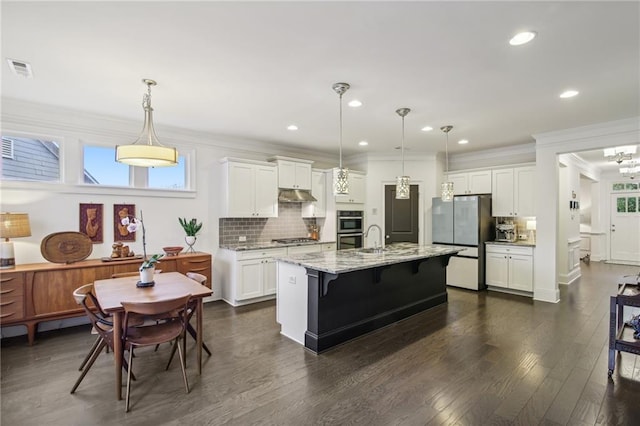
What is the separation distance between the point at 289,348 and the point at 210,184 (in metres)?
3.10

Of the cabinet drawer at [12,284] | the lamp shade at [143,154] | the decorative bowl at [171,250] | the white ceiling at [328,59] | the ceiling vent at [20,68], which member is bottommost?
the cabinet drawer at [12,284]

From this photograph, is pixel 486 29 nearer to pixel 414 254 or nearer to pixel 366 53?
pixel 366 53

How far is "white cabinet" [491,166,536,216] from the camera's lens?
5578 mm

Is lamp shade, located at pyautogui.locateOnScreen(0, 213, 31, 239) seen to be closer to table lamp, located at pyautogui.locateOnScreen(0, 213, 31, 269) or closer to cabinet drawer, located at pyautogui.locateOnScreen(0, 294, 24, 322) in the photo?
table lamp, located at pyautogui.locateOnScreen(0, 213, 31, 269)

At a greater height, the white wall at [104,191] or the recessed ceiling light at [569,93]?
the recessed ceiling light at [569,93]

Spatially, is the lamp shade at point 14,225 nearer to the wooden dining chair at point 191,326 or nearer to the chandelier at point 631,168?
the wooden dining chair at point 191,326

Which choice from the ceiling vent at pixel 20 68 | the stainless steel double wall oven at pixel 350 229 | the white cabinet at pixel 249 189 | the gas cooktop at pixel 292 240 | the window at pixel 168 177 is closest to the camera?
the ceiling vent at pixel 20 68

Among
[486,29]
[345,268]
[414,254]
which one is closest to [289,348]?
[345,268]

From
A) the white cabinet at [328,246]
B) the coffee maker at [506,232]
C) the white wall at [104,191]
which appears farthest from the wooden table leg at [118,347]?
the coffee maker at [506,232]

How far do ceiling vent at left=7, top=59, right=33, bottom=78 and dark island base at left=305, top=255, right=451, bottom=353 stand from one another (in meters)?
3.24

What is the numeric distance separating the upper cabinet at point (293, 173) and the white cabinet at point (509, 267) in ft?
11.9

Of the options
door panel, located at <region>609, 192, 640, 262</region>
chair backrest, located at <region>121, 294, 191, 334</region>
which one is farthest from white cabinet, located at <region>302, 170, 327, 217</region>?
door panel, located at <region>609, 192, 640, 262</region>

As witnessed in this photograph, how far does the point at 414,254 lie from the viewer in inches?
157

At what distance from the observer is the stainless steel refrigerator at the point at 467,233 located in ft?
19.0
